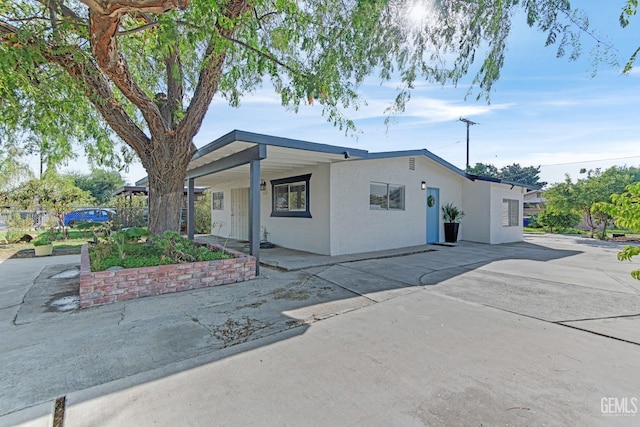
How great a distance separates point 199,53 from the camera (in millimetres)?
7707

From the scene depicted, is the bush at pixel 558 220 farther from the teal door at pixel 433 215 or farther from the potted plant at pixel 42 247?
the potted plant at pixel 42 247

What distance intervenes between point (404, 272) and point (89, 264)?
5974 mm

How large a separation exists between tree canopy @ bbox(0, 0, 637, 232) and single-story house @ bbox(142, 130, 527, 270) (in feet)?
4.01

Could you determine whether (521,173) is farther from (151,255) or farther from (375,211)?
(151,255)

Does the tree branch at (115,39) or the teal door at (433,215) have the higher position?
the tree branch at (115,39)

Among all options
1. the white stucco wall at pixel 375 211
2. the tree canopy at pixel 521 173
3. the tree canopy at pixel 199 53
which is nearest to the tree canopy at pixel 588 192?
the white stucco wall at pixel 375 211

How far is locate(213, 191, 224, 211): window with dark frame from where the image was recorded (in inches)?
565

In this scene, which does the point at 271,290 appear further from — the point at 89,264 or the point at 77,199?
the point at 77,199

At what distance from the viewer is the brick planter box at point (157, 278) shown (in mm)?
4473

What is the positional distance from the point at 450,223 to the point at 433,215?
0.83 metres

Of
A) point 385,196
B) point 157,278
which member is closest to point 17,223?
point 157,278

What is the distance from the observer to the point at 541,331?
3541 mm

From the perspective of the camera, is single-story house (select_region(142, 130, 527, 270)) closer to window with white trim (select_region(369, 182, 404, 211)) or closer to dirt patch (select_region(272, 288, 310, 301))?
window with white trim (select_region(369, 182, 404, 211))

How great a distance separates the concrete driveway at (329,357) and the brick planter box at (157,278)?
0.27 metres
